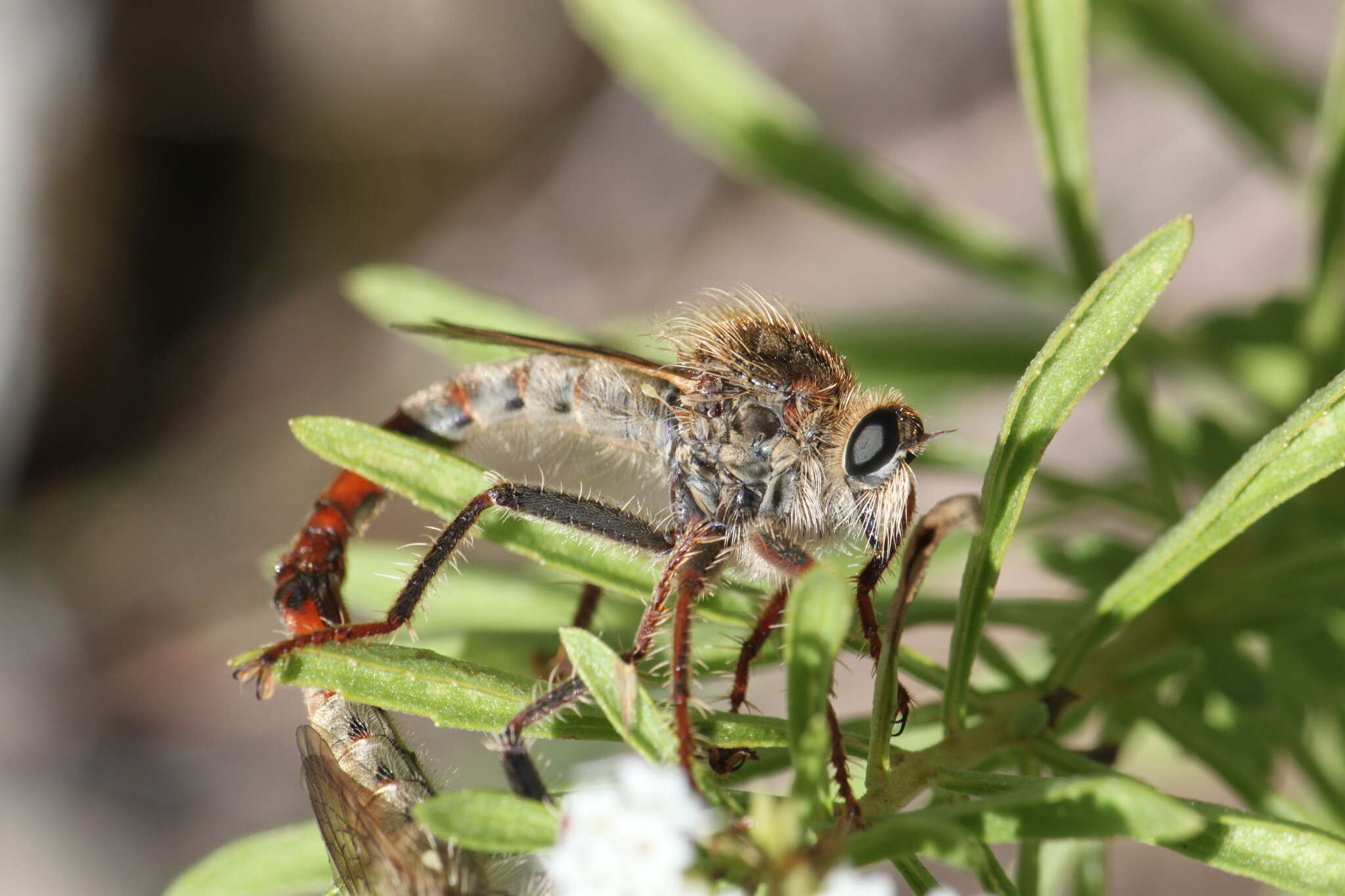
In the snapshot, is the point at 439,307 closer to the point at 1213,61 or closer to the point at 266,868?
the point at 266,868

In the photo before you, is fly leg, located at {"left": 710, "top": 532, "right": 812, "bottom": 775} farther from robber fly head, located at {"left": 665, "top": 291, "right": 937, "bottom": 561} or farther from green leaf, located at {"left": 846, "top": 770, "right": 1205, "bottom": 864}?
green leaf, located at {"left": 846, "top": 770, "right": 1205, "bottom": 864}

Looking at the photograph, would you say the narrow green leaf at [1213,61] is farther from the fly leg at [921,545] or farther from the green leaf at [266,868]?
the green leaf at [266,868]

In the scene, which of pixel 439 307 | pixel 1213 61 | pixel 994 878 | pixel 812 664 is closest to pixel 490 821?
pixel 812 664

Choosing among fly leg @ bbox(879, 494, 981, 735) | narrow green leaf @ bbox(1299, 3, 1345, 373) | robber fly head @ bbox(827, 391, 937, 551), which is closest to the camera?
fly leg @ bbox(879, 494, 981, 735)

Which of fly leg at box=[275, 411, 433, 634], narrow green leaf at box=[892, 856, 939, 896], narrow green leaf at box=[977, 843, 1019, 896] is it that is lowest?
fly leg at box=[275, 411, 433, 634]

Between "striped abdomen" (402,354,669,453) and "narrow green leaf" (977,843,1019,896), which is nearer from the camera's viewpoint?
"narrow green leaf" (977,843,1019,896)

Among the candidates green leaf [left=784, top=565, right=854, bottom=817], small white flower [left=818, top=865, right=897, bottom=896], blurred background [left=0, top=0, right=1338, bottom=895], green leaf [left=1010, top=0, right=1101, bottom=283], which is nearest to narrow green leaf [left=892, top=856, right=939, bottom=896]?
green leaf [left=784, top=565, right=854, bottom=817]

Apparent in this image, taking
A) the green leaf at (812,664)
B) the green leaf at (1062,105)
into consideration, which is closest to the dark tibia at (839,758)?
the green leaf at (812,664)

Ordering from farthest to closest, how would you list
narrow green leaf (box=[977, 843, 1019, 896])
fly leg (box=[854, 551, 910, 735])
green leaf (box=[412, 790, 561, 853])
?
1. fly leg (box=[854, 551, 910, 735])
2. narrow green leaf (box=[977, 843, 1019, 896])
3. green leaf (box=[412, 790, 561, 853])
